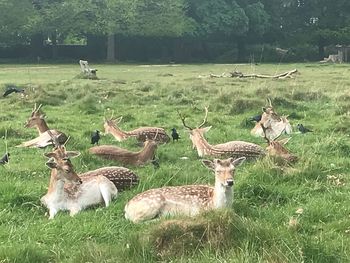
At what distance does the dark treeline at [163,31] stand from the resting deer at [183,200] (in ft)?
127

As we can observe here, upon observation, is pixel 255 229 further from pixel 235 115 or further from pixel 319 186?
pixel 235 115

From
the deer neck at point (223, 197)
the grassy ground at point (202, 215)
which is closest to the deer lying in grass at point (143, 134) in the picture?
the grassy ground at point (202, 215)

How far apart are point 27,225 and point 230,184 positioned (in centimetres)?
179

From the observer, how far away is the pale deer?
20.7ft

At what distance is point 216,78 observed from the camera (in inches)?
967

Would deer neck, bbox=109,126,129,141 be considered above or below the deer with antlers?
below

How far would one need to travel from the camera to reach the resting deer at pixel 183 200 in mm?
5797

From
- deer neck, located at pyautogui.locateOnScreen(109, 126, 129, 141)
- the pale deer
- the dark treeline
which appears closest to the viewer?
the pale deer

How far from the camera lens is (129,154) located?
855 cm

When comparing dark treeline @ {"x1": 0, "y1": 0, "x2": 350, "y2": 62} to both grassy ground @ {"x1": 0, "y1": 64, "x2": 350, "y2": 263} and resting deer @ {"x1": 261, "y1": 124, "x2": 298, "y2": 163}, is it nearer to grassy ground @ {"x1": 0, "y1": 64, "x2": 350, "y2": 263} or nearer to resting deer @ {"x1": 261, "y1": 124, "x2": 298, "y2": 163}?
grassy ground @ {"x1": 0, "y1": 64, "x2": 350, "y2": 263}

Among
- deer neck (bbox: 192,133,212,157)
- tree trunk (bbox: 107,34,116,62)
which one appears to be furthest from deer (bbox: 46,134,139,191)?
tree trunk (bbox: 107,34,116,62)

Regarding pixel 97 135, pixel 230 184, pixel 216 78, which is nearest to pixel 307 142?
pixel 97 135

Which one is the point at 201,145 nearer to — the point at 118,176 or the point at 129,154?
the point at 129,154

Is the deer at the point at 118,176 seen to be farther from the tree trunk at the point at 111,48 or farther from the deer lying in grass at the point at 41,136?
the tree trunk at the point at 111,48
